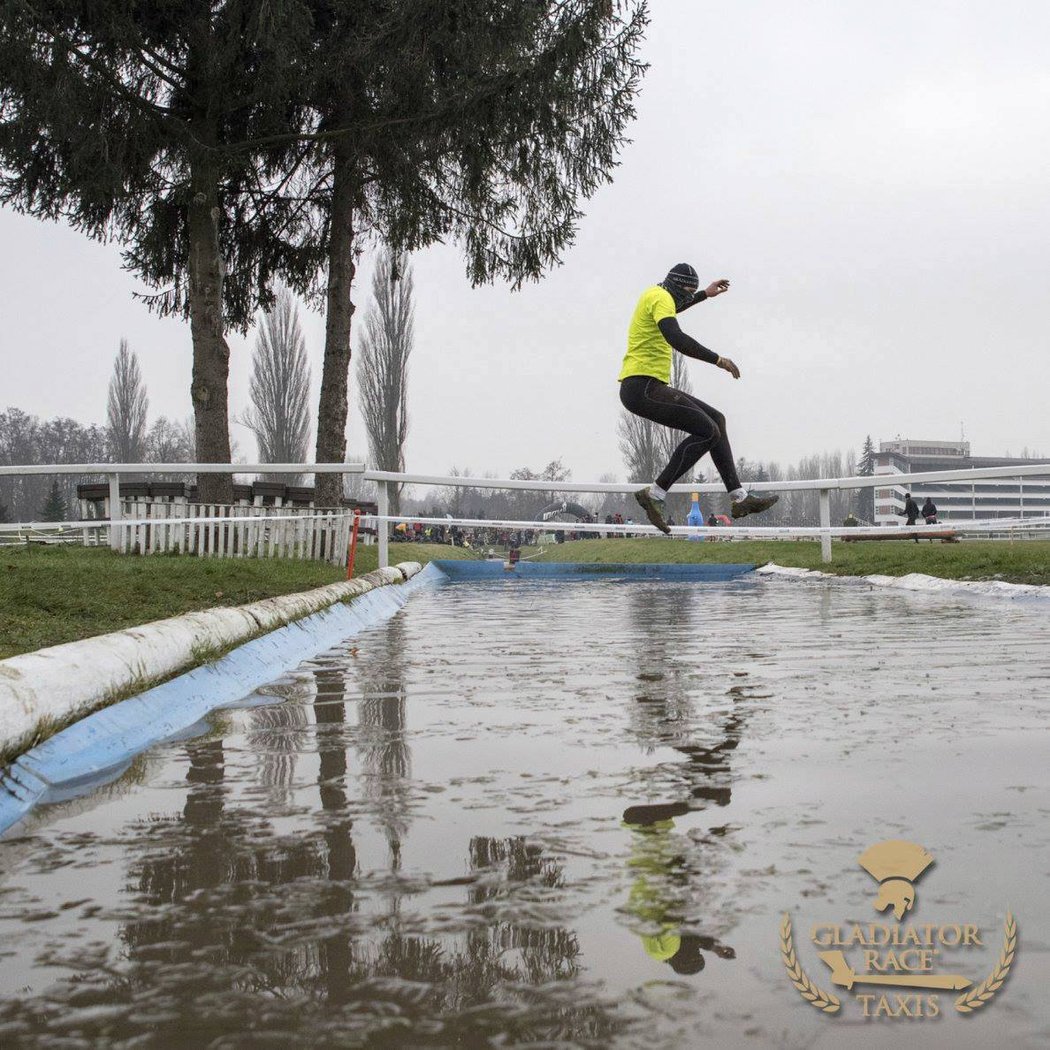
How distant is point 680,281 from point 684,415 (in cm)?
108

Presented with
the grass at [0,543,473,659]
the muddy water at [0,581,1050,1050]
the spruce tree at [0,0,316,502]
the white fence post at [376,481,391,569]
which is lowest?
the muddy water at [0,581,1050,1050]

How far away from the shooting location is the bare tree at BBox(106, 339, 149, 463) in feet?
213

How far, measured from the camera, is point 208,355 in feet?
56.1

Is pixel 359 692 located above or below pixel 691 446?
below

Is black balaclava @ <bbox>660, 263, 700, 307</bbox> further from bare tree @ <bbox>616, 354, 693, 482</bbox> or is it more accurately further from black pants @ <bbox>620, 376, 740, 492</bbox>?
bare tree @ <bbox>616, 354, 693, 482</bbox>

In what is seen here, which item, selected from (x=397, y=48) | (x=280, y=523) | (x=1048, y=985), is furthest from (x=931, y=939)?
(x=397, y=48)

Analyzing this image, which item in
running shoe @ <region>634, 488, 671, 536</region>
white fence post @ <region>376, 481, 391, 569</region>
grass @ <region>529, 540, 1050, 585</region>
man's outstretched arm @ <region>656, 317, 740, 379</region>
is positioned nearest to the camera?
man's outstretched arm @ <region>656, 317, 740, 379</region>

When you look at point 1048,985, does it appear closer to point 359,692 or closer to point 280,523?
point 359,692

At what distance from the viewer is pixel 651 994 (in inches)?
63.1

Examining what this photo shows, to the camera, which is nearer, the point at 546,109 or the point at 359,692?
the point at 359,692

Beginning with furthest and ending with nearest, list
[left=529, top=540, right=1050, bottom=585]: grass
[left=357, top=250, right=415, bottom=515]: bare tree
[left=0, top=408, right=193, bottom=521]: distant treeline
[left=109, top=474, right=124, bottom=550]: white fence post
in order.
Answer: [left=0, top=408, right=193, bottom=521]: distant treeline < [left=357, top=250, right=415, bottom=515]: bare tree < [left=109, top=474, right=124, bottom=550]: white fence post < [left=529, top=540, right=1050, bottom=585]: grass

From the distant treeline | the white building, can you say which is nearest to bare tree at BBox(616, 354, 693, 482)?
the white building

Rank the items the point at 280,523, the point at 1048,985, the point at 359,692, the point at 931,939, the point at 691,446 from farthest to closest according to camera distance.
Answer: the point at 280,523, the point at 691,446, the point at 359,692, the point at 931,939, the point at 1048,985

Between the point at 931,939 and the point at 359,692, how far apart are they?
10.2 feet
